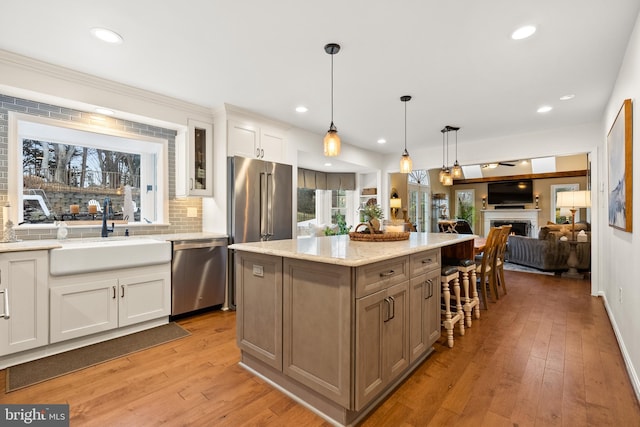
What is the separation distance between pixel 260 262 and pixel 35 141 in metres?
2.75

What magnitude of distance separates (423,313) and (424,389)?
49 centimetres

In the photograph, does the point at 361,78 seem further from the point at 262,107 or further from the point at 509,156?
the point at 509,156

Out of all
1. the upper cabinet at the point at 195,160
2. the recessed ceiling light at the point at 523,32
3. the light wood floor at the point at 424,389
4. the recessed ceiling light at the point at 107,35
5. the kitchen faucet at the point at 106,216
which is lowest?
the light wood floor at the point at 424,389

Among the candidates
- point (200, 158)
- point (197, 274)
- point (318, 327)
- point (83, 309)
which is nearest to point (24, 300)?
point (83, 309)

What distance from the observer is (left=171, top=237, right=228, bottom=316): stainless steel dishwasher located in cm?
326

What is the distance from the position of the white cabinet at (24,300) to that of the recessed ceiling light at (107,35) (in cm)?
167

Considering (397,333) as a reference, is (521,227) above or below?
above

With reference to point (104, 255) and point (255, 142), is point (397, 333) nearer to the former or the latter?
point (104, 255)

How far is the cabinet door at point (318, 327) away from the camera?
1.65 meters

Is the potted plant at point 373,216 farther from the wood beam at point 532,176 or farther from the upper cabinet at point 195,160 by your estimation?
the wood beam at point 532,176

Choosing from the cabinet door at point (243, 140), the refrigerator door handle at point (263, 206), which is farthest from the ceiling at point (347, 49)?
the refrigerator door handle at point (263, 206)

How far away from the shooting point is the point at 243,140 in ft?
12.8

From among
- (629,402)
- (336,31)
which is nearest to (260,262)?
(336,31)

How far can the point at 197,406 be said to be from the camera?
185 cm
